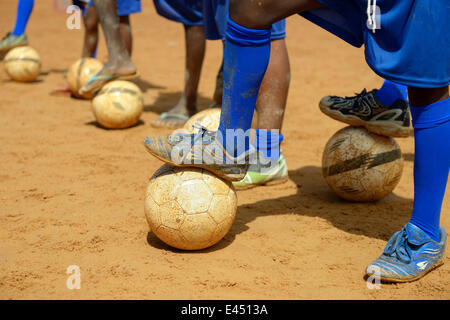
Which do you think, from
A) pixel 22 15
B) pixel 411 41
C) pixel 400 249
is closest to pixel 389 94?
pixel 411 41

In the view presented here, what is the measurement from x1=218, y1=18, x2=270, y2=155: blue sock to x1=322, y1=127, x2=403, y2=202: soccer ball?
1.02m

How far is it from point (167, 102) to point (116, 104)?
1.56 meters

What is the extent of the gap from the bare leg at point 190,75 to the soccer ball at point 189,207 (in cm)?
264

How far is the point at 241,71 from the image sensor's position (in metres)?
2.81

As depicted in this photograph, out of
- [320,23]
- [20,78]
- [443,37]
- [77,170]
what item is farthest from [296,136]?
[20,78]

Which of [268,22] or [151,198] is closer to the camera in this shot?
[268,22]

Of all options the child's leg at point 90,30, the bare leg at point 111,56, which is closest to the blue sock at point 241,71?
the bare leg at point 111,56

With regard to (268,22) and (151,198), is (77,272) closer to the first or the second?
(151,198)

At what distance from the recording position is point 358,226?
338cm

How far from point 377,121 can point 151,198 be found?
159 cm

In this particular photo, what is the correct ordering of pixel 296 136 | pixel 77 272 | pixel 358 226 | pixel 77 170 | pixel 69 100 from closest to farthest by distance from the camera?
1. pixel 77 272
2. pixel 358 226
3. pixel 77 170
4. pixel 296 136
5. pixel 69 100

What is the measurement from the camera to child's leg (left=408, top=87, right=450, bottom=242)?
259cm

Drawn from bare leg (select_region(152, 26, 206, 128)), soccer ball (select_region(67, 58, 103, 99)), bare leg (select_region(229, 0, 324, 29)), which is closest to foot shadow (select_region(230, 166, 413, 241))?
bare leg (select_region(229, 0, 324, 29))

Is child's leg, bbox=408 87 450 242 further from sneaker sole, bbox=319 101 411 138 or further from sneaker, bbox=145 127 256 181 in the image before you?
sneaker, bbox=145 127 256 181
